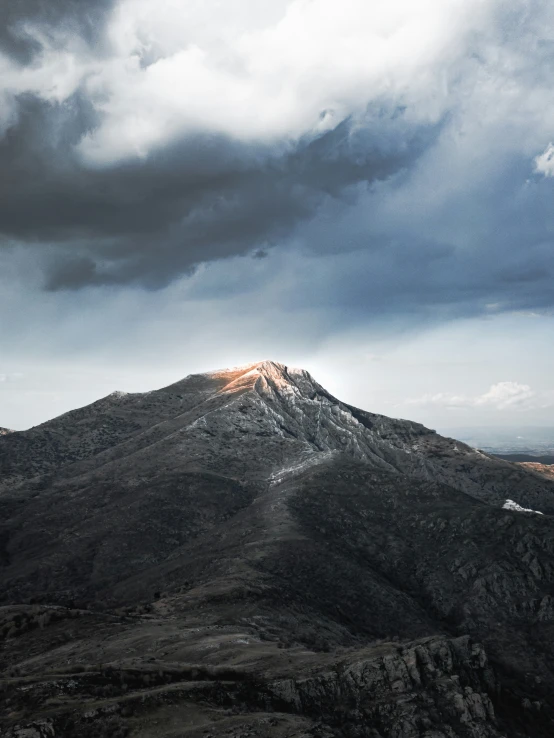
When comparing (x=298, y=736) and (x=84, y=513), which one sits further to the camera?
(x=84, y=513)

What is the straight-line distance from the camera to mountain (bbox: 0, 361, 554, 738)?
128 ft

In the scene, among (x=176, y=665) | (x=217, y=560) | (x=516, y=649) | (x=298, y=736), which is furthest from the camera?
(x=217, y=560)

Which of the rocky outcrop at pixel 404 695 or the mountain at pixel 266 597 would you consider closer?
the mountain at pixel 266 597

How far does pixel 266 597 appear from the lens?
252ft

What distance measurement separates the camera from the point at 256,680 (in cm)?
4153

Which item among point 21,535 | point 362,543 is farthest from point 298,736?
point 21,535

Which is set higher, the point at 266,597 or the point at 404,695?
the point at 266,597

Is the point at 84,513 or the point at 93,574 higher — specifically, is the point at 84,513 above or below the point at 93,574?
above

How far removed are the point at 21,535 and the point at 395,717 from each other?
122133 millimetres

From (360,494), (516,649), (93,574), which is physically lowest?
(516,649)

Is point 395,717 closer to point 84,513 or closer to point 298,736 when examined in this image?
point 298,736

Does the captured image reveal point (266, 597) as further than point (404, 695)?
Yes

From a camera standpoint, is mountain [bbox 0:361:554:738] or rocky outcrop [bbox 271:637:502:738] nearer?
mountain [bbox 0:361:554:738]

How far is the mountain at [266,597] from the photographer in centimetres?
3891
